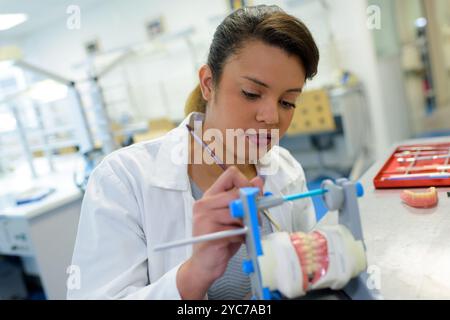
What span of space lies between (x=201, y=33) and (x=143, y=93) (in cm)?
130

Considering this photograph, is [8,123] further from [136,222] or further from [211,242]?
[211,242]

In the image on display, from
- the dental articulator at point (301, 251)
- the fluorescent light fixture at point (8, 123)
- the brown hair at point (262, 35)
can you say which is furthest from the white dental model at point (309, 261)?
the fluorescent light fixture at point (8, 123)

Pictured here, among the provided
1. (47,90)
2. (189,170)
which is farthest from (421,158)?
(47,90)

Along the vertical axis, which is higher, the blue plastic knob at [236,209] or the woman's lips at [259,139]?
the woman's lips at [259,139]

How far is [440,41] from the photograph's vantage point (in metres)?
5.23

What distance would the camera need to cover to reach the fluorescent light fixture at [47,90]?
217cm

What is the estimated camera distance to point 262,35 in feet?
2.74

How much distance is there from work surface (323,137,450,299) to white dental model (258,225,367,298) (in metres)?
0.11

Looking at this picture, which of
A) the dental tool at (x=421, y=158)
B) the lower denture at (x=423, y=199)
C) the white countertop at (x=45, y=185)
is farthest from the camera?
the white countertop at (x=45, y=185)

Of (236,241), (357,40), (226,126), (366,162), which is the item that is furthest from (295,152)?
(236,241)

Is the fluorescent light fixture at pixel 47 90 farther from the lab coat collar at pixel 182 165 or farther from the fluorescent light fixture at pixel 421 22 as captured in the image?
the fluorescent light fixture at pixel 421 22

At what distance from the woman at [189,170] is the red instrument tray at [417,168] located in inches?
16.3

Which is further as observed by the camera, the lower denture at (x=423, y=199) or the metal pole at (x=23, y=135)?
the metal pole at (x=23, y=135)

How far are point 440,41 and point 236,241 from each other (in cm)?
576
